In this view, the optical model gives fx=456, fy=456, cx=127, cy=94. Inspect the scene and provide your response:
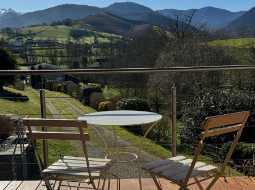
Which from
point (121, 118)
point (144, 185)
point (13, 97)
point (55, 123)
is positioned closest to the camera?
point (55, 123)

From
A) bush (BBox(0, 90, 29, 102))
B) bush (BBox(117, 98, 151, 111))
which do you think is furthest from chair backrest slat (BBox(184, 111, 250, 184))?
bush (BBox(117, 98, 151, 111))

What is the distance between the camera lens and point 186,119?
473 inches

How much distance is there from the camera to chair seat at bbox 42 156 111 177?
123 inches

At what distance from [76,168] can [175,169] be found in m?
0.70

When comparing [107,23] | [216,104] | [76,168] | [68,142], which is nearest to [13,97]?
[76,168]

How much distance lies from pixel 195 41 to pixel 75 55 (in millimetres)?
25049

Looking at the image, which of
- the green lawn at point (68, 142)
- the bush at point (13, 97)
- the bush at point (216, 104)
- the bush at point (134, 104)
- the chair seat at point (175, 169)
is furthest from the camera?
the green lawn at point (68, 142)

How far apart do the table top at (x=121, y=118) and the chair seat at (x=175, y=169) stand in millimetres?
325

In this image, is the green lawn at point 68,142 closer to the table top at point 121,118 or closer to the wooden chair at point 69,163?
the table top at point 121,118

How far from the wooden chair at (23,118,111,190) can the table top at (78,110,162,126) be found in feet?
0.97

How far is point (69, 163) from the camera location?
3336 millimetres

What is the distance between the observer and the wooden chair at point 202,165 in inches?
111

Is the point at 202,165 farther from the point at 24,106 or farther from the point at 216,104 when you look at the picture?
the point at 24,106

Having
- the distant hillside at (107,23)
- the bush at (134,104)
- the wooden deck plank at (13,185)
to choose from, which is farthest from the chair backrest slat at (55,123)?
the distant hillside at (107,23)
